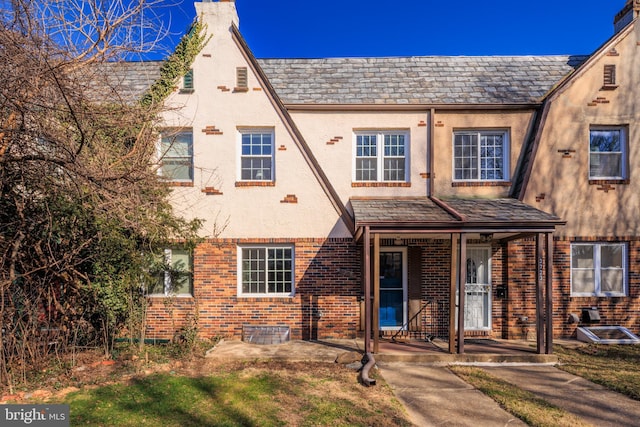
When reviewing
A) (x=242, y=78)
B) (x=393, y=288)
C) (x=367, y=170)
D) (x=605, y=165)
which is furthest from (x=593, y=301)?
(x=242, y=78)

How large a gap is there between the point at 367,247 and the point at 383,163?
128 inches

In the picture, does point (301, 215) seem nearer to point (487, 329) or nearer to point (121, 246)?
point (121, 246)

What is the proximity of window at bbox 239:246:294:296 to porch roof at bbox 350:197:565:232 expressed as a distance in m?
2.33

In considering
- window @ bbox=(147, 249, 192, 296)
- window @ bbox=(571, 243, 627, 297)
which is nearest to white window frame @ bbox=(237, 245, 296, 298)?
window @ bbox=(147, 249, 192, 296)

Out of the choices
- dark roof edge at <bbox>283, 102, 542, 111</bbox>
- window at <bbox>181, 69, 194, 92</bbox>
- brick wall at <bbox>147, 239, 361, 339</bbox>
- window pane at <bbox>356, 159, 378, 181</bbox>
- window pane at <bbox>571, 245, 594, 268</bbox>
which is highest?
window at <bbox>181, 69, 194, 92</bbox>

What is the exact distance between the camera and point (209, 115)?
10.0 metres

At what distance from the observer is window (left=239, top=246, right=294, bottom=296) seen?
995 cm

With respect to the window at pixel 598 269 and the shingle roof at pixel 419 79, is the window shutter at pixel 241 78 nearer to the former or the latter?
the shingle roof at pixel 419 79

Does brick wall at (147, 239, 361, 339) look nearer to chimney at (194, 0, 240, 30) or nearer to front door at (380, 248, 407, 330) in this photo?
front door at (380, 248, 407, 330)

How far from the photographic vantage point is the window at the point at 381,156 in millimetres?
10422

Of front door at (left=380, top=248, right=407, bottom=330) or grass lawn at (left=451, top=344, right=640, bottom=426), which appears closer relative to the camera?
grass lawn at (left=451, top=344, right=640, bottom=426)

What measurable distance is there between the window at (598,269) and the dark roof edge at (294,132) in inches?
242

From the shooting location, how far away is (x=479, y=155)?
A: 1043cm

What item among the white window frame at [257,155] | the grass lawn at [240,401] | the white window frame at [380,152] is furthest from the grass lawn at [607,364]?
the white window frame at [257,155]
